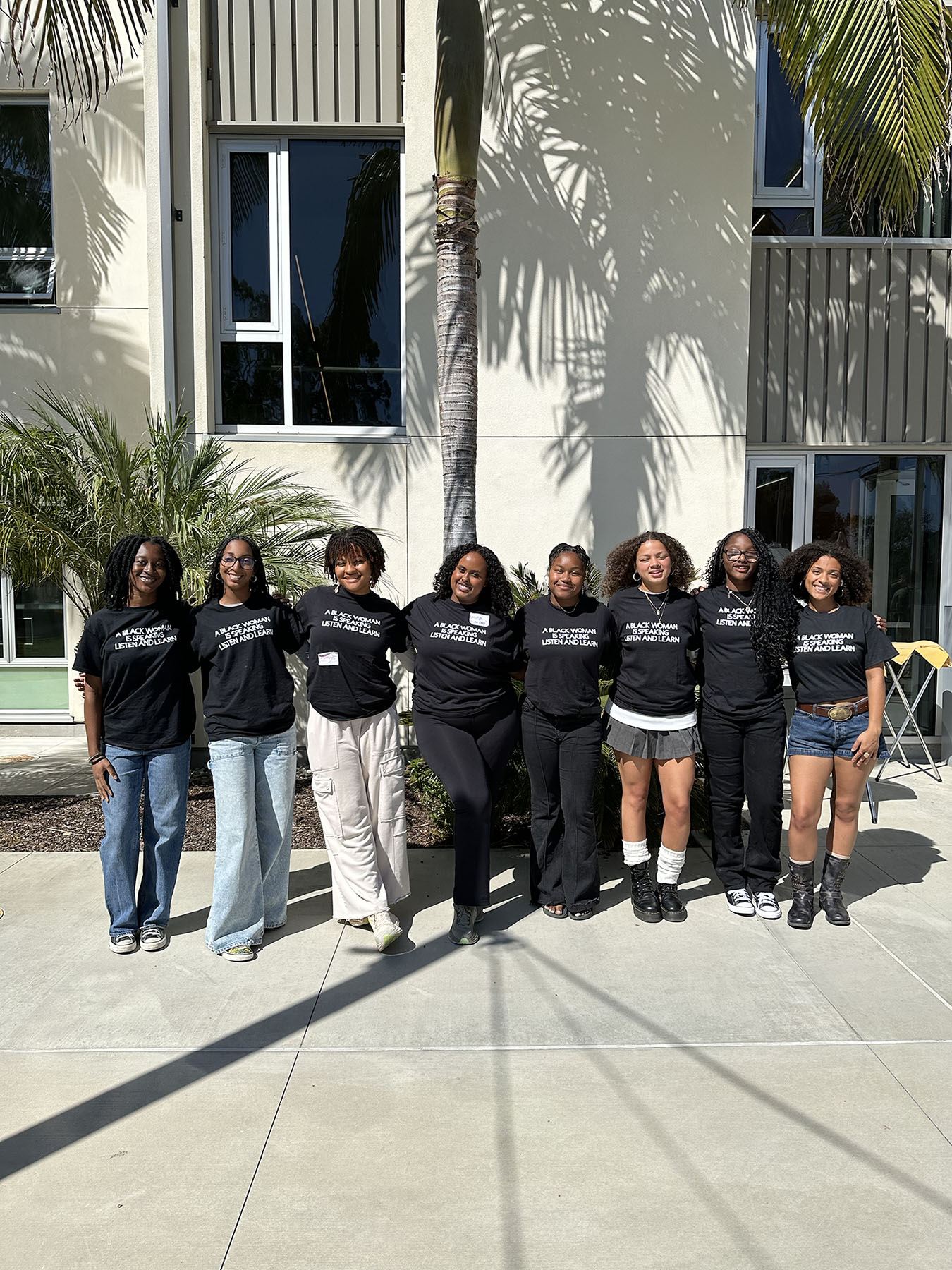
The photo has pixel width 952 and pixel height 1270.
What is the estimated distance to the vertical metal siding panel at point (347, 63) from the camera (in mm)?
8312

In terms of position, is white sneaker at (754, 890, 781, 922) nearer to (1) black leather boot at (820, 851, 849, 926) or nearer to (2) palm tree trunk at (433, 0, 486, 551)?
(1) black leather boot at (820, 851, 849, 926)

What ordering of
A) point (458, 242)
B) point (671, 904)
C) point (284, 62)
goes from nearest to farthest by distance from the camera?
point (671, 904), point (458, 242), point (284, 62)

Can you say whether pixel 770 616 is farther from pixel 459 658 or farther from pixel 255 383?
pixel 255 383

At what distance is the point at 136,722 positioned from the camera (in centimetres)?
462

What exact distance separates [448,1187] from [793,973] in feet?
7.14

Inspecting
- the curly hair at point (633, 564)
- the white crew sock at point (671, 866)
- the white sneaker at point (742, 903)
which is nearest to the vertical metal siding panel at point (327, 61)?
the curly hair at point (633, 564)

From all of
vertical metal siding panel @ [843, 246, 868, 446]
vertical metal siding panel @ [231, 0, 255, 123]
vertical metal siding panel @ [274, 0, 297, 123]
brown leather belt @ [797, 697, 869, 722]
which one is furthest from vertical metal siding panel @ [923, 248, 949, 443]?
vertical metal siding panel @ [231, 0, 255, 123]

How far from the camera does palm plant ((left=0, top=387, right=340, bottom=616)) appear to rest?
690 centimetres

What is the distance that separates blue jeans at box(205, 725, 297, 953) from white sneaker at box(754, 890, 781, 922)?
2.47m

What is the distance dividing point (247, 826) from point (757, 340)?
21.7 ft

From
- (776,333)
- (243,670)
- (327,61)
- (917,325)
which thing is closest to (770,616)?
Result: (243,670)

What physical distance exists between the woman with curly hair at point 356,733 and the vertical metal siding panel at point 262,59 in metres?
5.43

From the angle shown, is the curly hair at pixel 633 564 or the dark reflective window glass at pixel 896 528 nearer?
the curly hair at pixel 633 564

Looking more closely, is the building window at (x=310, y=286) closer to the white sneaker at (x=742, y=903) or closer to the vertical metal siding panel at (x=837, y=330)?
the vertical metal siding panel at (x=837, y=330)
